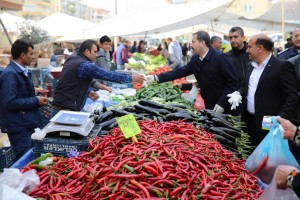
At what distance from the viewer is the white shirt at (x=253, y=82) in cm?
486

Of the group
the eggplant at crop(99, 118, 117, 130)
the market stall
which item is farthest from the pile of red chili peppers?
the eggplant at crop(99, 118, 117, 130)

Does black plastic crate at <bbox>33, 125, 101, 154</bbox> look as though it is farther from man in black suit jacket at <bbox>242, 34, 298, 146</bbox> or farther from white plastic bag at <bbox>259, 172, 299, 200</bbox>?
man in black suit jacket at <bbox>242, 34, 298, 146</bbox>

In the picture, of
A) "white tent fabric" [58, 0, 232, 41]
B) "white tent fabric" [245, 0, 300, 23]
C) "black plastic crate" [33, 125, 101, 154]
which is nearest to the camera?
"black plastic crate" [33, 125, 101, 154]

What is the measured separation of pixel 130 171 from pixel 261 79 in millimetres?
2622

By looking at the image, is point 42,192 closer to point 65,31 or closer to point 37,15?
point 65,31

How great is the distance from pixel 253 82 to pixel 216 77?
0.87 meters

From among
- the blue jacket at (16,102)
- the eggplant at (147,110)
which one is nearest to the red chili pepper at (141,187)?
the eggplant at (147,110)

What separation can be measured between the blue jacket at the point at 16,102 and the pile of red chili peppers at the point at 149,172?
151 centimetres

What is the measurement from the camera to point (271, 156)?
345 cm

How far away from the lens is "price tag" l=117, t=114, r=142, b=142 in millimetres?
3277

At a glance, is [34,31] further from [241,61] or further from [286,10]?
[241,61]

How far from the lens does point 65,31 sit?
20.1 m

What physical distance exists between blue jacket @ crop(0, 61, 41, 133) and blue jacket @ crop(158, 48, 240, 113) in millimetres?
2536

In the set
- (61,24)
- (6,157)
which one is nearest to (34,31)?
(61,24)
